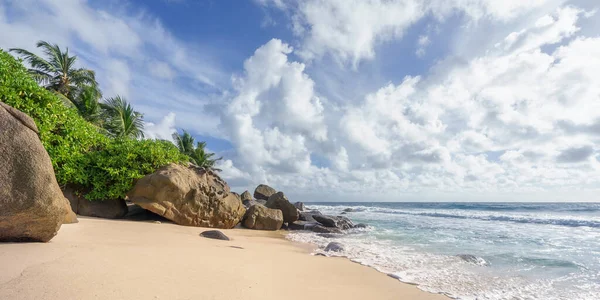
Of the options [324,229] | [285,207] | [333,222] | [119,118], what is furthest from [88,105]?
[333,222]

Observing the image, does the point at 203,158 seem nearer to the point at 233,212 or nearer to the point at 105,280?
the point at 233,212

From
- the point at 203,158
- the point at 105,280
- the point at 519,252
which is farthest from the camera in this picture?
the point at 203,158

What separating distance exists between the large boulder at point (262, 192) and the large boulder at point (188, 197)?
14.2 metres

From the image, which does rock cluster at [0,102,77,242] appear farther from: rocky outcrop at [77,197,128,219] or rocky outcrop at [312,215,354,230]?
rocky outcrop at [312,215,354,230]

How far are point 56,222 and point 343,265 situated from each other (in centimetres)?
524

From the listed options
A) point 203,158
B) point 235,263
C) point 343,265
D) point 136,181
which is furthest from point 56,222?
point 203,158

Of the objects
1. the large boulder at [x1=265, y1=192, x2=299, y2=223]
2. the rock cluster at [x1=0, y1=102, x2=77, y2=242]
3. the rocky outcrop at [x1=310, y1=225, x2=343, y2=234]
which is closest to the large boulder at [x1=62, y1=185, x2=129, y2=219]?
the rock cluster at [x1=0, y1=102, x2=77, y2=242]

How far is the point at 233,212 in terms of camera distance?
468 inches

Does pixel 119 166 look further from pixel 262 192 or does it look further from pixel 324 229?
pixel 262 192

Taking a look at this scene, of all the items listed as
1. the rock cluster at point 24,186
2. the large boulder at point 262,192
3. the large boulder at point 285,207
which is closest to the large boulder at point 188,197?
the large boulder at point 285,207

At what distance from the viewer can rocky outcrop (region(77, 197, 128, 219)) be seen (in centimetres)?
927

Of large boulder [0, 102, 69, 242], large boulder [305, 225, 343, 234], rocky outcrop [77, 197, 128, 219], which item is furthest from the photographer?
large boulder [305, 225, 343, 234]

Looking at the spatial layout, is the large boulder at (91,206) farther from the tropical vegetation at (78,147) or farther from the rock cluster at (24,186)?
the rock cluster at (24,186)

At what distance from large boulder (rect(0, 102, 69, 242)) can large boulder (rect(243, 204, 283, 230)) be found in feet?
31.9
